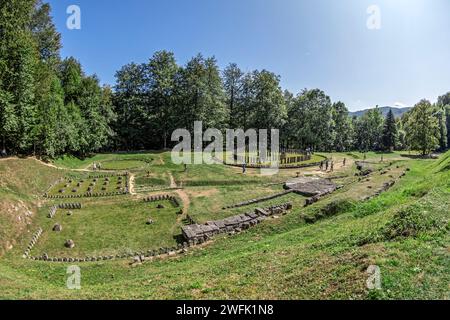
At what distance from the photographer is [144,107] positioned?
72.5 metres

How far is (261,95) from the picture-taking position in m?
73.6

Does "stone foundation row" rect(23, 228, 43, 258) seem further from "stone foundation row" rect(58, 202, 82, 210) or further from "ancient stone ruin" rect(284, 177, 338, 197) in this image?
"ancient stone ruin" rect(284, 177, 338, 197)

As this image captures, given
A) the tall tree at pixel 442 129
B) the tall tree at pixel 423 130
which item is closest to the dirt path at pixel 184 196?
the tall tree at pixel 423 130

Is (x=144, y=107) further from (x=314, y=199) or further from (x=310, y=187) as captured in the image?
(x=314, y=199)

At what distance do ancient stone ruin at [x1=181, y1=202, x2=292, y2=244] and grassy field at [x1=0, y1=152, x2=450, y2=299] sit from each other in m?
1.17

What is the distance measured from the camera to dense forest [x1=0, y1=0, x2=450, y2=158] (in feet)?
121

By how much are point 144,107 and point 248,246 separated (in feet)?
198

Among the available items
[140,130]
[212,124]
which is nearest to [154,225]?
[212,124]

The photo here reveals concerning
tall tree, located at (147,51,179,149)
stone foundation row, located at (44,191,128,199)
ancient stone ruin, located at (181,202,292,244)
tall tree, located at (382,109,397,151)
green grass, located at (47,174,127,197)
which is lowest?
ancient stone ruin, located at (181,202,292,244)

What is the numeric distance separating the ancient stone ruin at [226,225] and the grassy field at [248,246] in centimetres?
117

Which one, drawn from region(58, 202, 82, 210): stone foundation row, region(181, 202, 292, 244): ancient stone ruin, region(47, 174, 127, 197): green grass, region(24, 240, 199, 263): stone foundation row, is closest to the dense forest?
region(47, 174, 127, 197): green grass

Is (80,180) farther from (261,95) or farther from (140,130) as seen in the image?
(261,95)

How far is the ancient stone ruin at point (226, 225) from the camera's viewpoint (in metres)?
21.8
